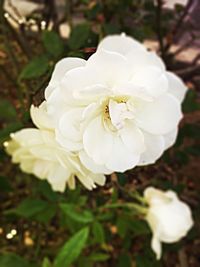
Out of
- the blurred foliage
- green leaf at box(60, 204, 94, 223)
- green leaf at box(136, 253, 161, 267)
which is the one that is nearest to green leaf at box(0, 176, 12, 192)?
the blurred foliage

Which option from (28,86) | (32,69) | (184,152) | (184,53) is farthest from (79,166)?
(184,53)

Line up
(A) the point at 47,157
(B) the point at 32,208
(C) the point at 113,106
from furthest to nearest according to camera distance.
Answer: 1. (B) the point at 32,208
2. (A) the point at 47,157
3. (C) the point at 113,106

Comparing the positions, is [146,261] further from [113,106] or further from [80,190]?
[113,106]

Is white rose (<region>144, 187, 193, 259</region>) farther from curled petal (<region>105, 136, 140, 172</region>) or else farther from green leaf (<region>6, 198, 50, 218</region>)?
curled petal (<region>105, 136, 140, 172</region>)

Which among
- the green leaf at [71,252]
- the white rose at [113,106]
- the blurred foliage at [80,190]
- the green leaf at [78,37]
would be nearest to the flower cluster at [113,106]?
the white rose at [113,106]

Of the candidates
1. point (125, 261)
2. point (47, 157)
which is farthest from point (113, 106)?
point (125, 261)
